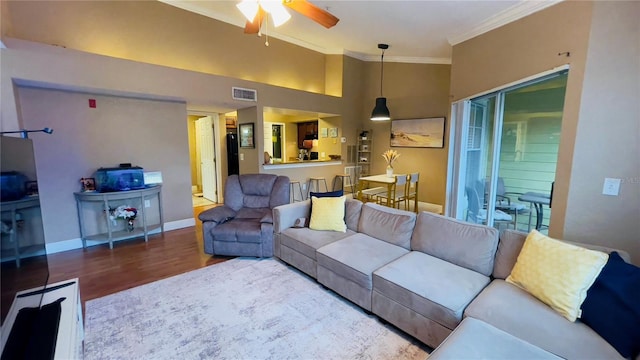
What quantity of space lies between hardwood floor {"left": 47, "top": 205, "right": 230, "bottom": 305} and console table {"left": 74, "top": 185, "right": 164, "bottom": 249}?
0.14 m

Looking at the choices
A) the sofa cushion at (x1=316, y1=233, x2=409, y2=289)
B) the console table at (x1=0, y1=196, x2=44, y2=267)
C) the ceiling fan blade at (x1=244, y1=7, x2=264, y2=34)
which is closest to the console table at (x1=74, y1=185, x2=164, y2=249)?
the console table at (x1=0, y1=196, x2=44, y2=267)

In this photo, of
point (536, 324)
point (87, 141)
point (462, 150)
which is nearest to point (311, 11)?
point (536, 324)

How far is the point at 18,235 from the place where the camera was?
4.59 ft

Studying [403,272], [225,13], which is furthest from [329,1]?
[403,272]

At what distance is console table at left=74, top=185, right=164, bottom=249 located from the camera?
3551 millimetres

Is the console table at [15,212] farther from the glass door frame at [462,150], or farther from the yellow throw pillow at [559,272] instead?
the glass door frame at [462,150]

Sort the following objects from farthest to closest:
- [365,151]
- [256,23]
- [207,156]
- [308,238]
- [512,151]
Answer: [365,151] → [207,156] → [512,151] → [308,238] → [256,23]

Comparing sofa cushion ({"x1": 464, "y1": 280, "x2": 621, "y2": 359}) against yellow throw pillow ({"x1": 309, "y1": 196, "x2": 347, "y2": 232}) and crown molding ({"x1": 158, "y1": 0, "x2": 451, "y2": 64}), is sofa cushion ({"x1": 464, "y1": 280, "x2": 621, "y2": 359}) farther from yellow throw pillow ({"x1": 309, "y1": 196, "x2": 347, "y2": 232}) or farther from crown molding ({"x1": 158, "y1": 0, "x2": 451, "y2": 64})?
crown molding ({"x1": 158, "y1": 0, "x2": 451, "y2": 64})

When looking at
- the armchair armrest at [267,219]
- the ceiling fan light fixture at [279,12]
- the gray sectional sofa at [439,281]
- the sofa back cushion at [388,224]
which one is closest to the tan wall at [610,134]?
the gray sectional sofa at [439,281]

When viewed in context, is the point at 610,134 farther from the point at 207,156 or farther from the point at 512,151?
the point at 207,156

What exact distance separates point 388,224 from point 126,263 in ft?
10.2

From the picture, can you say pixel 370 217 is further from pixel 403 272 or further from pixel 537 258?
pixel 537 258

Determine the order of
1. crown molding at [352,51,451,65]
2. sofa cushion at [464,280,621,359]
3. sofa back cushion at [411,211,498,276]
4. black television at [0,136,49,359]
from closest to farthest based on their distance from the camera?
black television at [0,136,49,359] < sofa cushion at [464,280,621,359] < sofa back cushion at [411,211,498,276] < crown molding at [352,51,451,65]

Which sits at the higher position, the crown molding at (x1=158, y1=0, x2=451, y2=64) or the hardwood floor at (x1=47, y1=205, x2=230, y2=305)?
the crown molding at (x1=158, y1=0, x2=451, y2=64)
